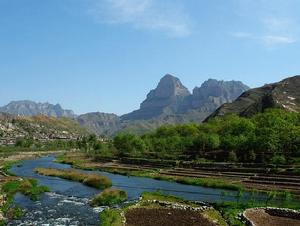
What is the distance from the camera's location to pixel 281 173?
402 ft

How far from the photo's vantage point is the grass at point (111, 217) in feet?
192

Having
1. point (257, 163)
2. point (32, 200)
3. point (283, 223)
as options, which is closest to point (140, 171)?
point (257, 163)

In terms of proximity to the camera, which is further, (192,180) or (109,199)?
(192,180)

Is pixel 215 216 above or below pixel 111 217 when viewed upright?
above

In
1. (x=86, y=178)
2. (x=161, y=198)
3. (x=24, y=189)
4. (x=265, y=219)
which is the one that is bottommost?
(x=265, y=219)

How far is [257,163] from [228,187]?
151 ft

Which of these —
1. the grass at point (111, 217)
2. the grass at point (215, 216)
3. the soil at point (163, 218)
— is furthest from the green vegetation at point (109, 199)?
the grass at point (215, 216)

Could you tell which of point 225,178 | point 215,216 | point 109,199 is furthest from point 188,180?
point 215,216

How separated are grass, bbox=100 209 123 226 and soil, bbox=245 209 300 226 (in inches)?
734

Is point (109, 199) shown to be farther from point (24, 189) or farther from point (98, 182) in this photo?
point (98, 182)

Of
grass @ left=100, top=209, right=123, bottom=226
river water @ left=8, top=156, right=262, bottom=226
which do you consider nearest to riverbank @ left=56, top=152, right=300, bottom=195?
river water @ left=8, top=156, right=262, bottom=226

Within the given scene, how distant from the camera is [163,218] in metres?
62.5

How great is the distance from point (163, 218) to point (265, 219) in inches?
585

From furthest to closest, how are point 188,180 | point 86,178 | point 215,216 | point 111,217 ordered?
point 86,178 < point 188,180 < point 215,216 < point 111,217
